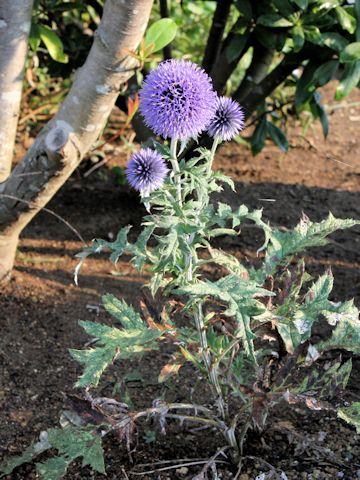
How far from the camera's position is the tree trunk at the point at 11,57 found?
9.42 ft

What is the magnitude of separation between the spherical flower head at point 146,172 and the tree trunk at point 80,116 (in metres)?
0.83

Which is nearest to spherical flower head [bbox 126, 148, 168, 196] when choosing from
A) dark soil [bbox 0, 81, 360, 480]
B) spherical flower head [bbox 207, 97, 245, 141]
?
spherical flower head [bbox 207, 97, 245, 141]

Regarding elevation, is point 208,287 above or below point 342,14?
below

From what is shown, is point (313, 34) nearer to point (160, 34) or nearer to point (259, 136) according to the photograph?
point (160, 34)

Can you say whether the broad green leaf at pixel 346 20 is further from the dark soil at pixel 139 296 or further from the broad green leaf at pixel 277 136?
the broad green leaf at pixel 277 136

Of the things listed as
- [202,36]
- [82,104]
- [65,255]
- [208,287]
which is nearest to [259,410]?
[208,287]

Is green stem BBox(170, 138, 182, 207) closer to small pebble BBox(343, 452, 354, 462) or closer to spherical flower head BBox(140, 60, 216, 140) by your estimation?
spherical flower head BBox(140, 60, 216, 140)

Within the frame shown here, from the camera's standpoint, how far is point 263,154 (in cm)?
480

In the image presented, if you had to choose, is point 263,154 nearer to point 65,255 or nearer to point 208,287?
point 65,255

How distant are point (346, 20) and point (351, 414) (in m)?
1.64

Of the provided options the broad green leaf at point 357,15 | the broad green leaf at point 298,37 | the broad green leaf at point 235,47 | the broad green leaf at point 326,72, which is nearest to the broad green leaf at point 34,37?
the broad green leaf at point 235,47

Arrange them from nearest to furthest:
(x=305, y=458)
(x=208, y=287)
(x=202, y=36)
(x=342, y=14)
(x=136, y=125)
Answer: (x=208, y=287), (x=305, y=458), (x=342, y=14), (x=136, y=125), (x=202, y=36)

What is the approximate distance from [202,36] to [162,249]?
3424mm

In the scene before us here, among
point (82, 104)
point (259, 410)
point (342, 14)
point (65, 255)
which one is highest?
point (342, 14)
